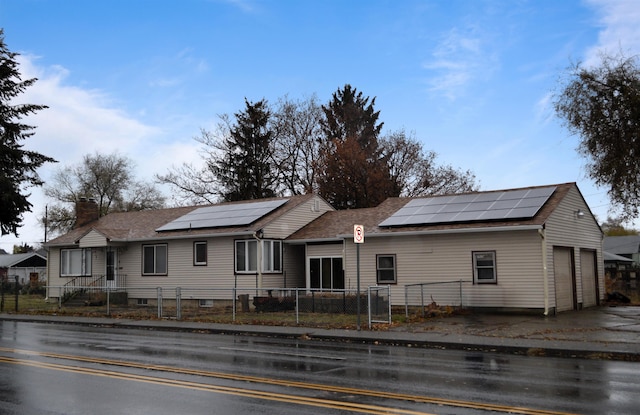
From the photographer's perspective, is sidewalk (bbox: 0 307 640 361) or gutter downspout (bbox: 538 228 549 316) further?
gutter downspout (bbox: 538 228 549 316)

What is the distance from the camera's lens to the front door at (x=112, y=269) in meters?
34.9

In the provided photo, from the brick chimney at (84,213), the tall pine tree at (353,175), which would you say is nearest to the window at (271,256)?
the brick chimney at (84,213)

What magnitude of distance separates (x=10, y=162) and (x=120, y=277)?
14.6 meters

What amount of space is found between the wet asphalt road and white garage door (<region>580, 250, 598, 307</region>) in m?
14.2

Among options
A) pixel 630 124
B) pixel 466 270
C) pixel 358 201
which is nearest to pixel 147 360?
pixel 466 270

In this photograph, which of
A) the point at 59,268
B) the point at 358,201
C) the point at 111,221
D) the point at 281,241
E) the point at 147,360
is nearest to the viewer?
the point at 147,360

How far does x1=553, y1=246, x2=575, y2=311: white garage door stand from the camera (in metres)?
24.1

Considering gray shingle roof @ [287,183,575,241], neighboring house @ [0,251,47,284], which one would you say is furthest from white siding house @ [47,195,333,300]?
neighboring house @ [0,251,47,284]

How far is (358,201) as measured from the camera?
53.7 m

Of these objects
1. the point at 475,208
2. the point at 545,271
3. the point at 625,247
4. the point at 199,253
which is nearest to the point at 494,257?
the point at 545,271

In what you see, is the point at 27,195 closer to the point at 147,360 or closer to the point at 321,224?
the point at 321,224

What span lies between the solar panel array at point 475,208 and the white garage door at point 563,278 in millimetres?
2067

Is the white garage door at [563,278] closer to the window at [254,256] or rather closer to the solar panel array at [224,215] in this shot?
the window at [254,256]

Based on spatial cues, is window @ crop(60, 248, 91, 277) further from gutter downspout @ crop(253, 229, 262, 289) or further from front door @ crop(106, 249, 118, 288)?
gutter downspout @ crop(253, 229, 262, 289)
